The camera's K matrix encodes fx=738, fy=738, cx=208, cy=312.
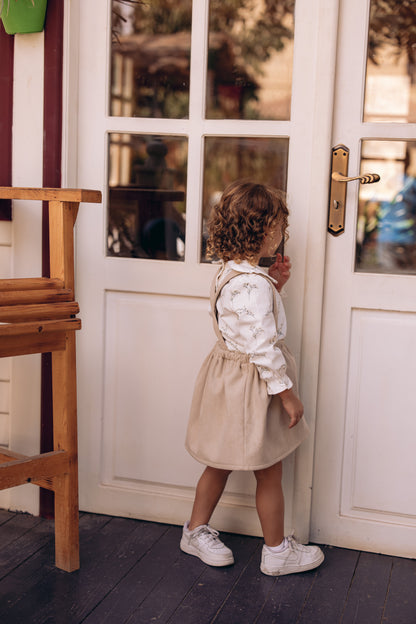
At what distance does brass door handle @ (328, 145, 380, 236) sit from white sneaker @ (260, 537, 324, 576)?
0.99m

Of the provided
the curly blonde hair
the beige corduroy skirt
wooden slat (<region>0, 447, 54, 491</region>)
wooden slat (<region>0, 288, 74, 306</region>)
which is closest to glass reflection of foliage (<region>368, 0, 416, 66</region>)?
the curly blonde hair

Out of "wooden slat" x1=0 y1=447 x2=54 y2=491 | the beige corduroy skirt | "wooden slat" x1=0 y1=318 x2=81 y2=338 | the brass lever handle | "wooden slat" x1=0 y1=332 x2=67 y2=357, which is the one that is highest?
the brass lever handle

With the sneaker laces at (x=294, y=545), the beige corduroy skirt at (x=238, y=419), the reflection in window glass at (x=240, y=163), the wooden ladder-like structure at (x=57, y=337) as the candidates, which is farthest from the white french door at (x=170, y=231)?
the wooden ladder-like structure at (x=57, y=337)

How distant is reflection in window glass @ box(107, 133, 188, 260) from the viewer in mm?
2449

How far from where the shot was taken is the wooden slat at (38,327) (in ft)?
6.37

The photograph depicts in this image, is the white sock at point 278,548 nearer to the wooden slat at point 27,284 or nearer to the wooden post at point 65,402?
the wooden post at point 65,402

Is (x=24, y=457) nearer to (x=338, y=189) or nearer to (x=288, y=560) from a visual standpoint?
(x=288, y=560)

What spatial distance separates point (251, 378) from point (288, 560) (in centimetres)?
58

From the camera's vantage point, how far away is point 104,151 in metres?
2.48

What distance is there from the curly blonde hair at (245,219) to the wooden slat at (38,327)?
18.7 inches

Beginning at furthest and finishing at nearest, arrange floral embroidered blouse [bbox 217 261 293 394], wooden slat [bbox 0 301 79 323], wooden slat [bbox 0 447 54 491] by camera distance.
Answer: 1. wooden slat [bbox 0 447 54 491]
2. floral embroidered blouse [bbox 217 261 293 394]
3. wooden slat [bbox 0 301 79 323]

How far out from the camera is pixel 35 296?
1994 mm

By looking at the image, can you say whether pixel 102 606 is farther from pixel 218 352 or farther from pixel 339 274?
pixel 339 274

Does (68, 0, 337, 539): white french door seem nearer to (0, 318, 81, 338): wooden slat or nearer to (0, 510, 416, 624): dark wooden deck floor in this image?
(0, 510, 416, 624): dark wooden deck floor
